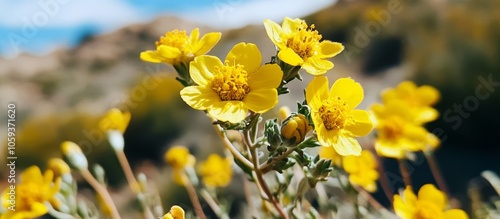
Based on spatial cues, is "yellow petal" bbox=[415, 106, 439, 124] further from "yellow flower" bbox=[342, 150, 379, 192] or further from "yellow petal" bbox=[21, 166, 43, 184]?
"yellow petal" bbox=[21, 166, 43, 184]

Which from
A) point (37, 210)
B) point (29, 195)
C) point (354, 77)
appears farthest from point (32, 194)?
point (354, 77)

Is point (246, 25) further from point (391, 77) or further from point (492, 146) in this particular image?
point (492, 146)

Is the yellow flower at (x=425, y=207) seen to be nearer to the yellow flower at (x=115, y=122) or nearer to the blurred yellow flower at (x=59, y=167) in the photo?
the yellow flower at (x=115, y=122)

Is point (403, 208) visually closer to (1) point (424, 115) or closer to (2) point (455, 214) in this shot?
(2) point (455, 214)

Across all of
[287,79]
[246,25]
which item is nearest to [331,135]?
[287,79]

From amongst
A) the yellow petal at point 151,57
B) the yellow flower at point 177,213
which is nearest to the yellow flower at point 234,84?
the yellow petal at point 151,57

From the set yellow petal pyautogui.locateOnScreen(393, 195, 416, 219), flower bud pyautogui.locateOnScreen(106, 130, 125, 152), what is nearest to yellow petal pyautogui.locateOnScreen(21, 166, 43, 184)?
flower bud pyautogui.locateOnScreen(106, 130, 125, 152)
